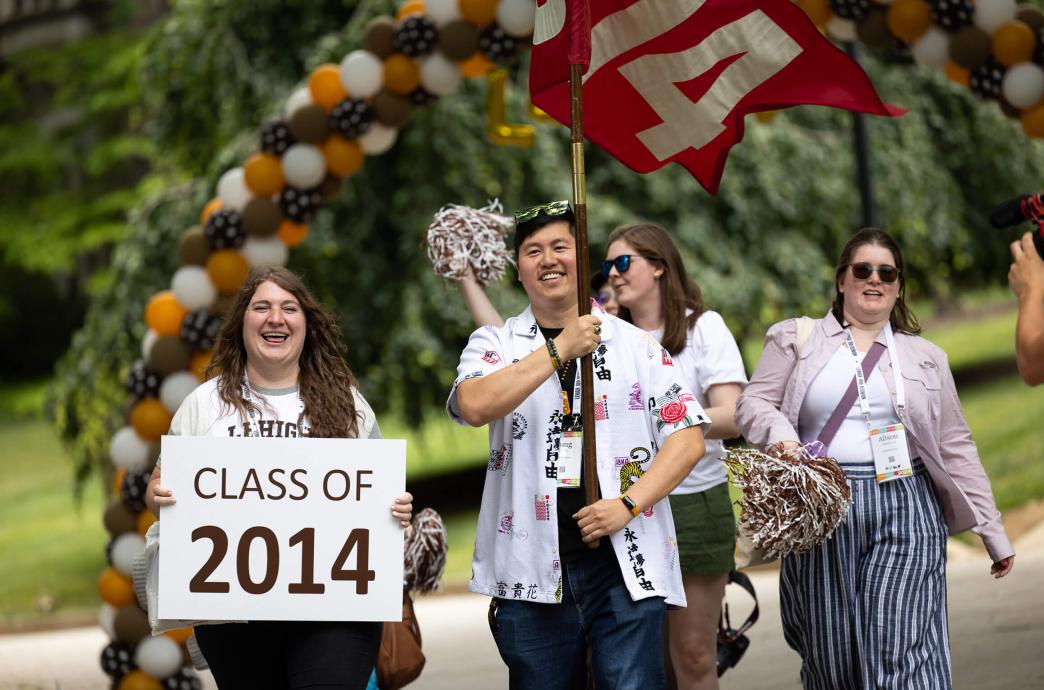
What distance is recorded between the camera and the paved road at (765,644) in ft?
24.2

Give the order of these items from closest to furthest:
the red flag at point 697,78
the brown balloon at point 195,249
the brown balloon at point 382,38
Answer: the red flag at point 697,78 → the brown balloon at point 382,38 → the brown balloon at point 195,249

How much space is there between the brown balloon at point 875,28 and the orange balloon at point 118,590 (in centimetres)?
480

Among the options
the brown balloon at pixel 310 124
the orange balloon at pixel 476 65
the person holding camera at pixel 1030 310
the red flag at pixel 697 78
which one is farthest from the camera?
the brown balloon at pixel 310 124

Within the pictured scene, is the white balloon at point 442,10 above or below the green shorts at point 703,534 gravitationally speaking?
above

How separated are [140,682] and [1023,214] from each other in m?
5.20

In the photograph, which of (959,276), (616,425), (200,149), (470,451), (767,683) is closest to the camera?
(616,425)

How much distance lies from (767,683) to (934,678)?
2.58 meters

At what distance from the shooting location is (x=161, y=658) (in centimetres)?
769

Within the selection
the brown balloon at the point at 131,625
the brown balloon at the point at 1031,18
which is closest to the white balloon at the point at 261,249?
the brown balloon at the point at 131,625

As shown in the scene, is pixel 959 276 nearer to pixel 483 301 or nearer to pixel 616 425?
pixel 483 301

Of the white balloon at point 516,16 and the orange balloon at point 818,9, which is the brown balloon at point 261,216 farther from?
the orange balloon at point 818,9

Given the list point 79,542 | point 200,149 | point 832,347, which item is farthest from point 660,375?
point 79,542

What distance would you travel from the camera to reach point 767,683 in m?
7.30

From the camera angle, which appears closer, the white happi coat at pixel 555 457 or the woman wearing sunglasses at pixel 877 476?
the white happi coat at pixel 555 457
